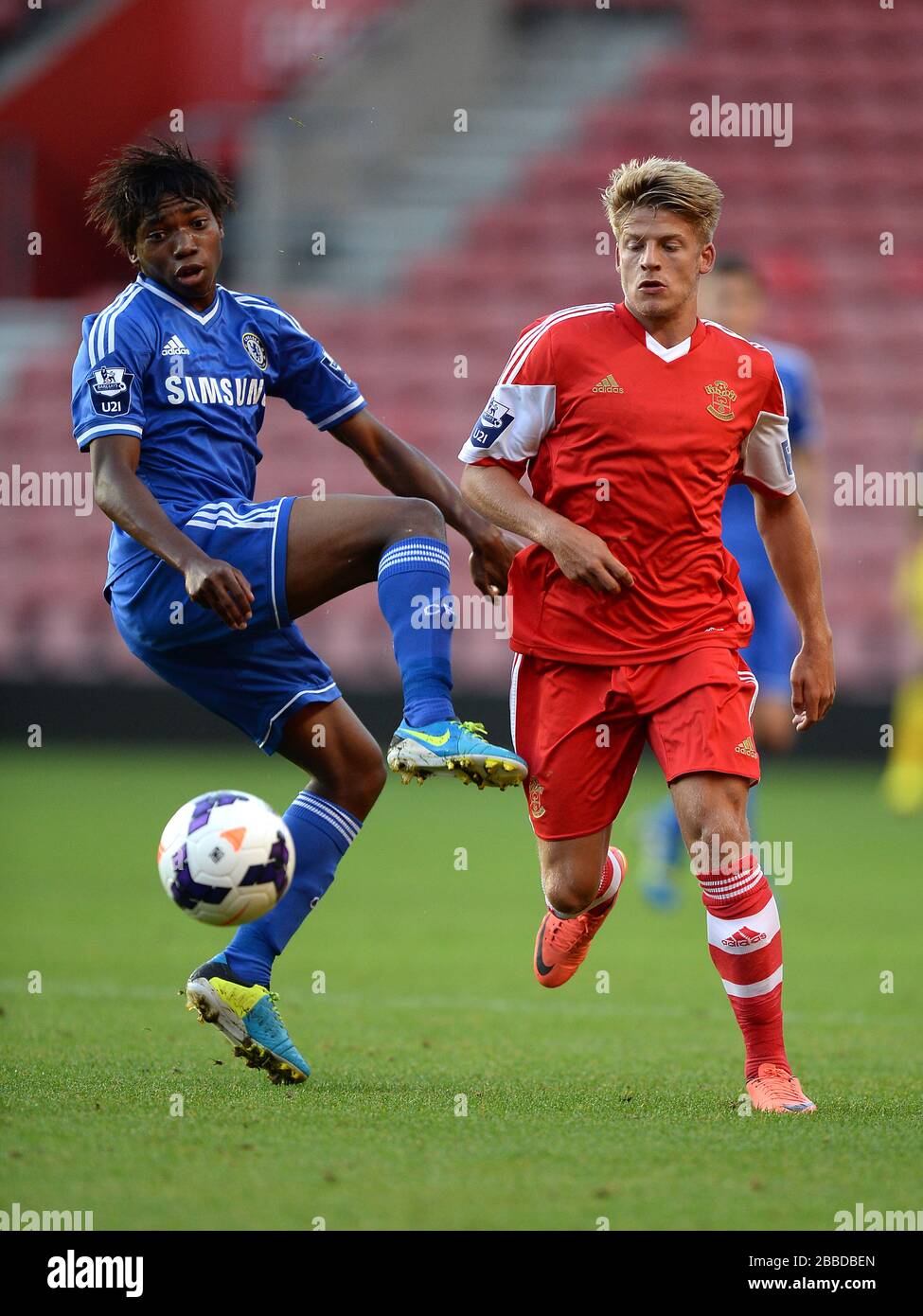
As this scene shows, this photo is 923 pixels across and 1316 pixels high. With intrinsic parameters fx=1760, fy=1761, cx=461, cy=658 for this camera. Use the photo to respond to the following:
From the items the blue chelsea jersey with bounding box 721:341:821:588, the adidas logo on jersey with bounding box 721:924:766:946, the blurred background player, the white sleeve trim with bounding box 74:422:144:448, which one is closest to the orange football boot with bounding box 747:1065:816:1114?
the adidas logo on jersey with bounding box 721:924:766:946

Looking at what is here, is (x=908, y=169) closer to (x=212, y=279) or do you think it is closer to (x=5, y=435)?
(x=5, y=435)

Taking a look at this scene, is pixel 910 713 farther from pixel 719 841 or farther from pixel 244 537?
pixel 244 537

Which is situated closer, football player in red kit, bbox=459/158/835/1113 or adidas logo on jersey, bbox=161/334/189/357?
football player in red kit, bbox=459/158/835/1113

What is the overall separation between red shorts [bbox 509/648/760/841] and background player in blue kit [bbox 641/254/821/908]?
2139mm

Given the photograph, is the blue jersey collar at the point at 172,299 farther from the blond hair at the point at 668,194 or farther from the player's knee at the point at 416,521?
the blond hair at the point at 668,194

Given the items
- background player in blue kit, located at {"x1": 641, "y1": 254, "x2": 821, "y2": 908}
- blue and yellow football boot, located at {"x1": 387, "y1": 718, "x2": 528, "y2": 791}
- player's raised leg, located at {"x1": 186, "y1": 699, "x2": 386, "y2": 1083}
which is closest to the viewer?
blue and yellow football boot, located at {"x1": 387, "y1": 718, "x2": 528, "y2": 791}

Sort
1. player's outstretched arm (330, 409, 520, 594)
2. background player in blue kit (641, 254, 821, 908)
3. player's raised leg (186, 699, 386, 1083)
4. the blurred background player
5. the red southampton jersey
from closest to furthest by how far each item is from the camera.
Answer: the red southampton jersey
player's raised leg (186, 699, 386, 1083)
player's outstretched arm (330, 409, 520, 594)
background player in blue kit (641, 254, 821, 908)
the blurred background player

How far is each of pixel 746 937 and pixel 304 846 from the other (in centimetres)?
125

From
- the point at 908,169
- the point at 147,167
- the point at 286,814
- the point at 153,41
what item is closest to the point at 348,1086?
the point at 286,814

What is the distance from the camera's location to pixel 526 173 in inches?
687

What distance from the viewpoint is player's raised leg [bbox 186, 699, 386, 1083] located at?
14.8 feet

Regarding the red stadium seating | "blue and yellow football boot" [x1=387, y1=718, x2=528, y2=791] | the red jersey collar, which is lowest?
"blue and yellow football boot" [x1=387, y1=718, x2=528, y2=791]

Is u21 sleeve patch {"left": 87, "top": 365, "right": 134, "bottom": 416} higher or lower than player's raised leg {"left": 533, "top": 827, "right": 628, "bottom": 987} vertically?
higher

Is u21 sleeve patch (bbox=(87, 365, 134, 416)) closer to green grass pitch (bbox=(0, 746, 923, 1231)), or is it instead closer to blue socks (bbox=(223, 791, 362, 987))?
blue socks (bbox=(223, 791, 362, 987))
